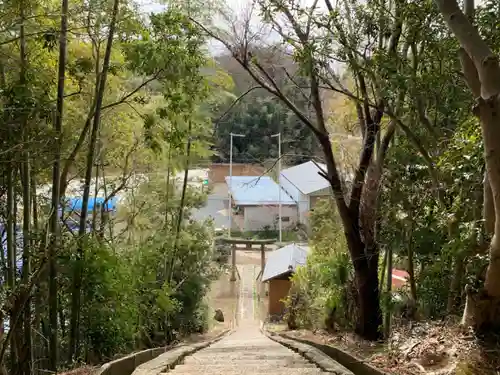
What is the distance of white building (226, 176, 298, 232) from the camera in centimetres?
2173

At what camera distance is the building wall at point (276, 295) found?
701 inches

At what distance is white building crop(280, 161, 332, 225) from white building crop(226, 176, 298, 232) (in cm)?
37

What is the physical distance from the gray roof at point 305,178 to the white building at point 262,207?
1.11 meters

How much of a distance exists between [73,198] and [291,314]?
7.15 meters

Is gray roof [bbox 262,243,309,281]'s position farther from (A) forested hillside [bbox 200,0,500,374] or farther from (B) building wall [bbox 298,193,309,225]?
(A) forested hillside [bbox 200,0,500,374]

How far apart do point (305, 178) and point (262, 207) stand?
3.17 m

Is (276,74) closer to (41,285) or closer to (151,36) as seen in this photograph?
(151,36)

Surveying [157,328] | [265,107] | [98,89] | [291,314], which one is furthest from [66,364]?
[265,107]

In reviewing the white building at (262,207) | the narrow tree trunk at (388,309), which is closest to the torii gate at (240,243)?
the white building at (262,207)

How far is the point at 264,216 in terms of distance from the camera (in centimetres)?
2278

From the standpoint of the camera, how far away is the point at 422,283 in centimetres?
623

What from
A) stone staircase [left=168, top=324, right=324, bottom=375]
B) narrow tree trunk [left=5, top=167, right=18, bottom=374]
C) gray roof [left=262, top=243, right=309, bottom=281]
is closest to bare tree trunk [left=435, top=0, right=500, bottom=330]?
stone staircase [left=168, top=324, right=324, bottom=375]

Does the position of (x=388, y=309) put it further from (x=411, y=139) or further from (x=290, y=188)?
(x=290, y=188)

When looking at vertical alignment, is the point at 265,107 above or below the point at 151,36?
above
